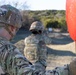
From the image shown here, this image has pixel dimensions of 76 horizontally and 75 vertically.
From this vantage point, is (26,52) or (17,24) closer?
(17,24)

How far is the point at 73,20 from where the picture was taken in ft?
9.53

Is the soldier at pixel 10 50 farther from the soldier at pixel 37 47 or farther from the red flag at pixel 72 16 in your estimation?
the soldier at pixel 37 47

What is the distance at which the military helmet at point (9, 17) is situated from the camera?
9.17 ft

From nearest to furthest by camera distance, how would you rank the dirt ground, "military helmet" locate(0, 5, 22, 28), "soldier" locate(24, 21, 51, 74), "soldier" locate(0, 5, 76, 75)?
1. "soldier" locate(0, 5, 76, 75)
2. "military helmet" locate(0, 5, 22, 28)
3. "soldier" locate(24, 21, 51, 74)
4. the dirt ground

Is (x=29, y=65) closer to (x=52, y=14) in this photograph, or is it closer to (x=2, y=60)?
(x=2, y=60)

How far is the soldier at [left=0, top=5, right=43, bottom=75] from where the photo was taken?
2461 millimetres

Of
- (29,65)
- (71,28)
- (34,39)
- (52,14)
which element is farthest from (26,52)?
(52,14)

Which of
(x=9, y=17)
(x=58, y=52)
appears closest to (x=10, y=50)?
(x=9, y=17)

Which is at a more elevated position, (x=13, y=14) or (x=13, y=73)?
(x=13, y=14)

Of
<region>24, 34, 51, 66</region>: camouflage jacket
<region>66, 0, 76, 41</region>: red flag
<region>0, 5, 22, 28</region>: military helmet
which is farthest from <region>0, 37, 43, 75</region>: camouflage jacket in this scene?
<region>24, 34, 51, 66</region>: camouflage jacket

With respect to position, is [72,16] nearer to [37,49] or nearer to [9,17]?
[9,17]

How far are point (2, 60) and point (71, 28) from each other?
743mm

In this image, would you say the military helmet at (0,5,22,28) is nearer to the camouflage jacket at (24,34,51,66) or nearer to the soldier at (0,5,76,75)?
the soldier at (0,5,76,75)

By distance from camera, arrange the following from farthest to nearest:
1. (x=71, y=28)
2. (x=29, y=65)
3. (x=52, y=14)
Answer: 1. (x=52, y=14)
2. (x=71, y=28)
3. (x=29, y=65)
